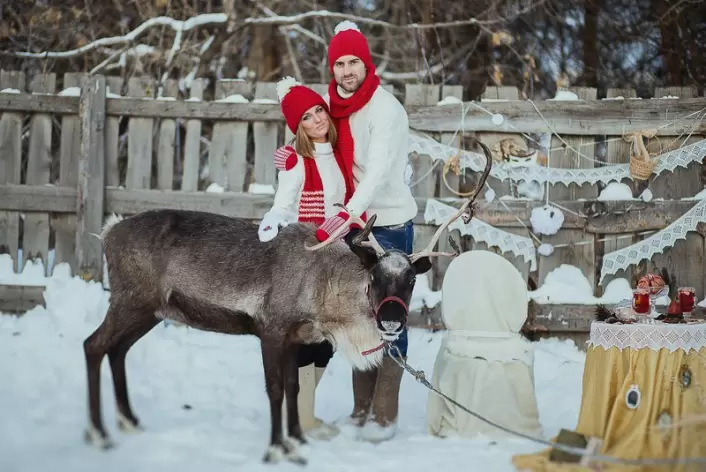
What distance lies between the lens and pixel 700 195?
236 inches

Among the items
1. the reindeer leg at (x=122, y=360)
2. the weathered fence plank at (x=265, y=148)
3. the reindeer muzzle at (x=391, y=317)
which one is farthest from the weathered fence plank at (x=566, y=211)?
the reindeer leg at (x=122, y=360)

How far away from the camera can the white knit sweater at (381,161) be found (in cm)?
403

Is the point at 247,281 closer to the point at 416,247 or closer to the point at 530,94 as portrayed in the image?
the point at 416,247

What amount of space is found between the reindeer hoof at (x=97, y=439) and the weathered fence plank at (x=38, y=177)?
9.47 feet

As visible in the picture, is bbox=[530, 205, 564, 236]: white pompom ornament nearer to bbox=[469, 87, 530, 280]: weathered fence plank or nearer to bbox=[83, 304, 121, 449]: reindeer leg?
bbox=[469, 87, 530, 280]: weathered fence plank

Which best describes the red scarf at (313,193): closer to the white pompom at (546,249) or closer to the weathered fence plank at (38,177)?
the white pompom at (546,249)

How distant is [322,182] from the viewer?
4160 mm

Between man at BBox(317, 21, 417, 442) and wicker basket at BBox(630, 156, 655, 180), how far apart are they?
2.44m

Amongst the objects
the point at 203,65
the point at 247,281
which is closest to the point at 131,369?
the point at 247,281

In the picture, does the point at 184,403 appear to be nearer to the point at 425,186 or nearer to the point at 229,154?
the point at 229,154

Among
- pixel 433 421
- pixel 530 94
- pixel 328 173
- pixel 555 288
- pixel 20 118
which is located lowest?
pixel 433 421

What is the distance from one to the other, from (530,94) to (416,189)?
156 inches

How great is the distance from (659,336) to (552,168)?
281 cm

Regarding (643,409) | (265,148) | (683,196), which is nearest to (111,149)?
(265,148)
